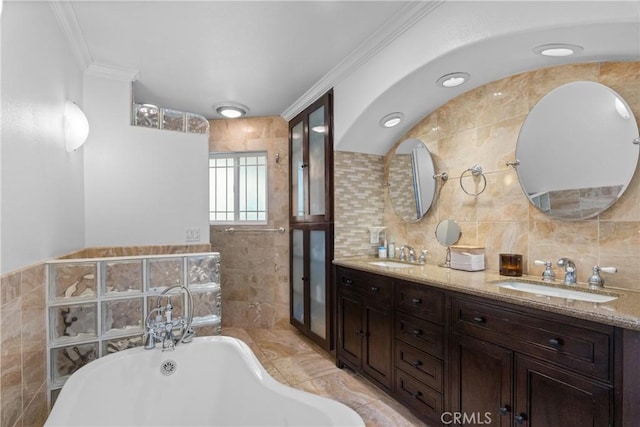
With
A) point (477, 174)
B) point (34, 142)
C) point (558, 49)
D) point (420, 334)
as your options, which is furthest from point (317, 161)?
point (34, 142)

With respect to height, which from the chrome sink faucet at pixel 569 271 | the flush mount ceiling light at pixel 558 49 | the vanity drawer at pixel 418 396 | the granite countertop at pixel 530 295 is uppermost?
the flush mount ceiling light at pixel 558 49

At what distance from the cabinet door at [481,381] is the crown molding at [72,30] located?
2.90 m

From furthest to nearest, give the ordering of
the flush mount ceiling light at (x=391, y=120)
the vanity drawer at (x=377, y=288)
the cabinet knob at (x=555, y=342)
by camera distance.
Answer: the flush mount ceiling light at (x=391, y=120), the vanity drawer at (x=377, y=288), the cabinet knob at (x=555, y=342)

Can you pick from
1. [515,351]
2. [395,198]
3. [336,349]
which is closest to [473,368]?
[515,351]

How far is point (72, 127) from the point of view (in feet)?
6.66

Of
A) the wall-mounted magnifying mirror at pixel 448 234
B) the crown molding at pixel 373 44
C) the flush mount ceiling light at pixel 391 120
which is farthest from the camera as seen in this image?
the flush mount ceiling light at pixel 391 120

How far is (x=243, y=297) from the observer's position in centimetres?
384

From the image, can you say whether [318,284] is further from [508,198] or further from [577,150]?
[577,150]

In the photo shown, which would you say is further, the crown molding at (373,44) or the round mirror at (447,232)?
the round mirror at (447,232)

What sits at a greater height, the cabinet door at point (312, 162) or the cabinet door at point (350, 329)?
the cabinet door at point (312, 162)

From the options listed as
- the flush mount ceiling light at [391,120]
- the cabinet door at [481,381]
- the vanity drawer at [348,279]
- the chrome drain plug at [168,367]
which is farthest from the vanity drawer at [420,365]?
the flush mount ceiling light at [391,120]

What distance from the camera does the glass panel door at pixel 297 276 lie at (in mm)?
3455

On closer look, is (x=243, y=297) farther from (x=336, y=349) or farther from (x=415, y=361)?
(x=415, y=361)

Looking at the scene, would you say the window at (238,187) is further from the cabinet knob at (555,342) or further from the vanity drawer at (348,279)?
the cabinet knob at (555,342)
